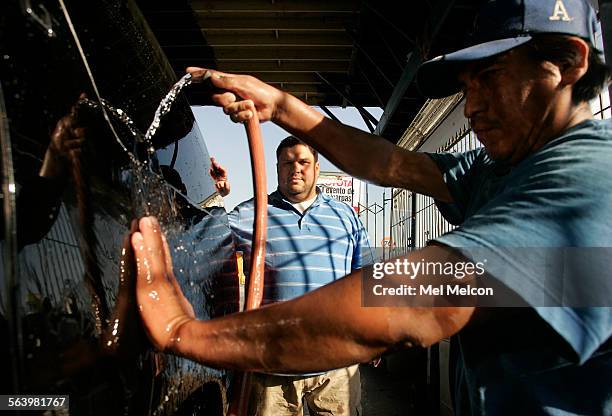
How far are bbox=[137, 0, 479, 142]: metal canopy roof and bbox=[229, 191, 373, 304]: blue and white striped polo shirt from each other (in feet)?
3.43

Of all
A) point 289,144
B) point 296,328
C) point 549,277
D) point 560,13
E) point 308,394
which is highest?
point 289,144

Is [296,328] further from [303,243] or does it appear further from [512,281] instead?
[303,243]

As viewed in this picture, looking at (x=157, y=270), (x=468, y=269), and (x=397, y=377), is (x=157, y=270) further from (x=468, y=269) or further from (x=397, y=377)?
(x=397, y=377)

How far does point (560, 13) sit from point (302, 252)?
2.03 meters

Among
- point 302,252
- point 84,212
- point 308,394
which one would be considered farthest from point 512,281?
point 308,394

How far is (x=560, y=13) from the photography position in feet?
4.32

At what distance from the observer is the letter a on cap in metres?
1.31

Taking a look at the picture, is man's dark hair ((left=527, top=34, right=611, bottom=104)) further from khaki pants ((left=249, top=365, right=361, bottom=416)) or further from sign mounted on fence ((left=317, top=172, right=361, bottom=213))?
sign mounted on fence ((left=317, top=172, right=361, bottom=213))

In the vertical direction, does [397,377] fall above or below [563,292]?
below

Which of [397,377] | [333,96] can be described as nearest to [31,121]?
[333,96]

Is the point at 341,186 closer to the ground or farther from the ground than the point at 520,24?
farther from the ground

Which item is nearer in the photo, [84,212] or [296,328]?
[84,212]

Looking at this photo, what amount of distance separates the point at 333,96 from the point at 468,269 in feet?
13.4

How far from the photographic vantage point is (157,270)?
3.51 feet
